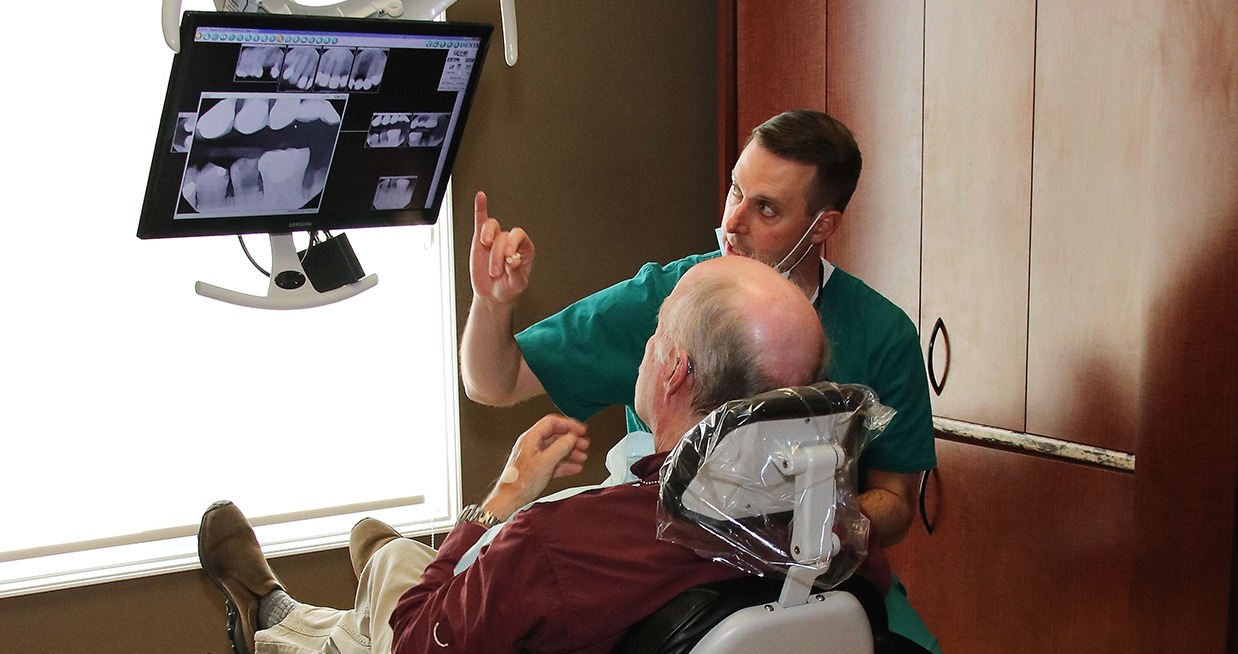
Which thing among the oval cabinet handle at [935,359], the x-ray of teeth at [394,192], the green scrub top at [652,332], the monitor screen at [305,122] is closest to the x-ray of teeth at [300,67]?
the monitor screen at [305,122]

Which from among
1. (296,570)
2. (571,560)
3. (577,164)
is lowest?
(296,570)

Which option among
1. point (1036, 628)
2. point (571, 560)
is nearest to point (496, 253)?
Result: point (571, 560)

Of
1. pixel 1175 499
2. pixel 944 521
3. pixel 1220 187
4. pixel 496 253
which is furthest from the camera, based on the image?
pixel 944 521

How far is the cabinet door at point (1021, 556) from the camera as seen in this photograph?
201 cm

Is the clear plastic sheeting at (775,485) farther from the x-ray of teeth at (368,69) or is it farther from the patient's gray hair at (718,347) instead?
the x-ray of teeth at (368,69)

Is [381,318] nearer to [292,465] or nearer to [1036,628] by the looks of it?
[292,465]

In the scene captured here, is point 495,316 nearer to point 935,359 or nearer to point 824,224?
point 824,224

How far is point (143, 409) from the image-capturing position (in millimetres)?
2600

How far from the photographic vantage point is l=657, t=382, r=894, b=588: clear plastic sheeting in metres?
1.12

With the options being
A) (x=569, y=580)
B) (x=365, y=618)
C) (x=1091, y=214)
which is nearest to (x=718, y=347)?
(x=569, y=580)

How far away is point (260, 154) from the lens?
1854mm

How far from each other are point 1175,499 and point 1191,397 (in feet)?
0.62

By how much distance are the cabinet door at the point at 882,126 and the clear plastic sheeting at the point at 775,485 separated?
1.29 metres

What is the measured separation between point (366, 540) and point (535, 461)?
586 millimetres
